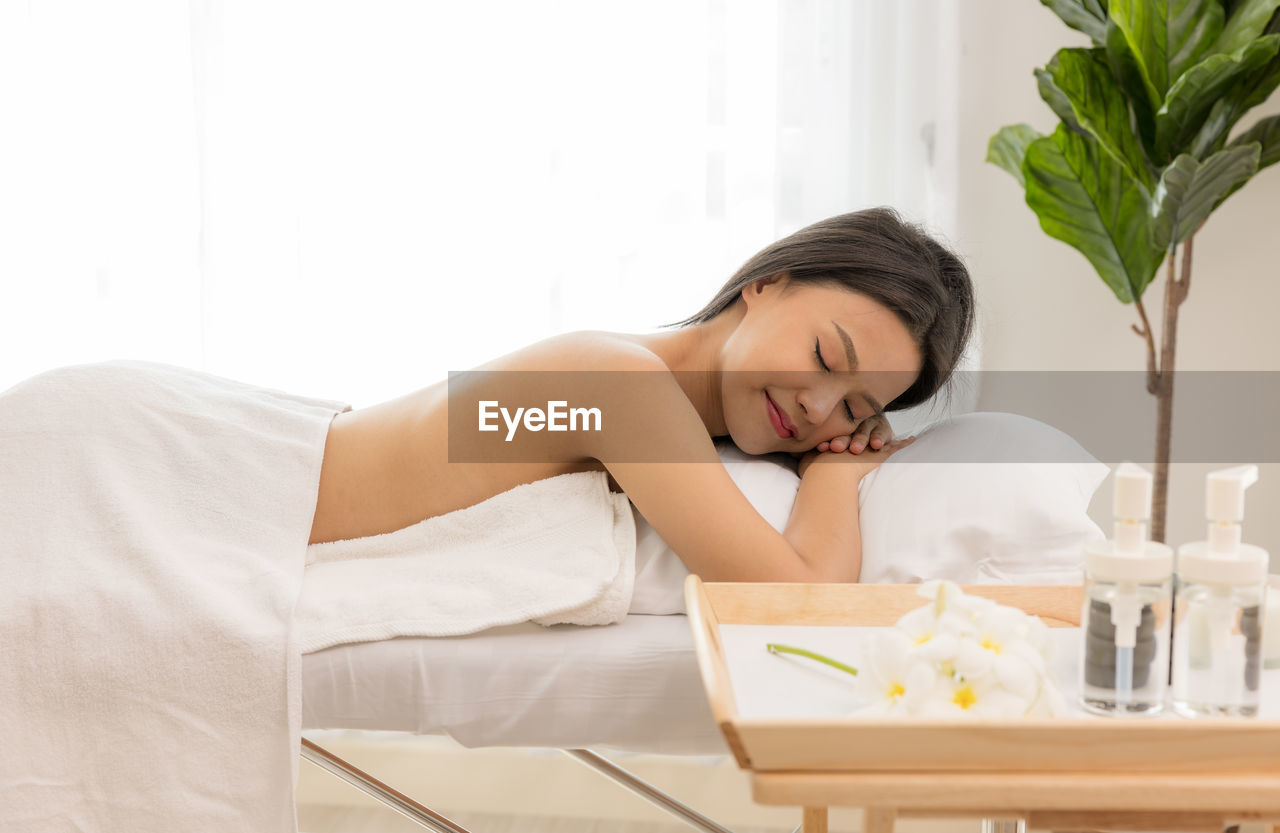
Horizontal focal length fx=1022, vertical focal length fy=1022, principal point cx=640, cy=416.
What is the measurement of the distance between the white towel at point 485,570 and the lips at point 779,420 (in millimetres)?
215

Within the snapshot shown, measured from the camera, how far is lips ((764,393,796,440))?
121 centimetres

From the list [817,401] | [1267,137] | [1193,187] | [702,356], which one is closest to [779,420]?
[817,401]

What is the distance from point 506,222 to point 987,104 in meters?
1.02

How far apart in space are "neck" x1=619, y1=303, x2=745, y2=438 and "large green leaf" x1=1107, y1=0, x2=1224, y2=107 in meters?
0.82

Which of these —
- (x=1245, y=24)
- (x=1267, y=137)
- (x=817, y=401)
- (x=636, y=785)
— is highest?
(x=1245, y=24)

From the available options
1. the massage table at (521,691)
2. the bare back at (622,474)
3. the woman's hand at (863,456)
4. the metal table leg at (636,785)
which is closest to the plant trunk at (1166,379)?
the woman's hand at (863,456)

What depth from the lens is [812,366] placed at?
117cm

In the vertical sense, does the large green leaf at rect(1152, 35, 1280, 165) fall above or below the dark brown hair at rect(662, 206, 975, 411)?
above

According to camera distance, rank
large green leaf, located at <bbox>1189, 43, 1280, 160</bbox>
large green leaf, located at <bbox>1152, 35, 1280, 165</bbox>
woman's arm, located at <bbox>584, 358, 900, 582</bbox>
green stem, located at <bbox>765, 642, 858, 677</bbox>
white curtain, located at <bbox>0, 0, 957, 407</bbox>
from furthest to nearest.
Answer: white curtain, located at <bbox>0, 0, 957, 407</bbox> < large green leaf, located at <bbox>1189, 43, 1280, 160</bbox> < large green leaf, located at <bbox>1152, 35, 1280, 165</bbox> < woman's arm, located at <bbox>584, 358, 900, 582</bbox> < green stem, located at <bbox>765, 642, 858, 677</bbox>

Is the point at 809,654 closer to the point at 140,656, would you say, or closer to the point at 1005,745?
the point at 1005,745

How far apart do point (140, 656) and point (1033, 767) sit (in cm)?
77

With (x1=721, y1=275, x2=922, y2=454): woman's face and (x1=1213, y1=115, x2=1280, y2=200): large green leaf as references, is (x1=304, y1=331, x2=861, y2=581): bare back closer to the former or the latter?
(x1=721, y1=275, x2=922, y2=454): woman's face

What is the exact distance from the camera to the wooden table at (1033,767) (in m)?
0.54

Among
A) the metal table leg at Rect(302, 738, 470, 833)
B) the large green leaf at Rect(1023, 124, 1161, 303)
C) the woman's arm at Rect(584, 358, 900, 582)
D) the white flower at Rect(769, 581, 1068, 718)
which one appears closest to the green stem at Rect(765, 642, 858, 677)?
the white flower at Rect(769, 581, 1068, 718)
